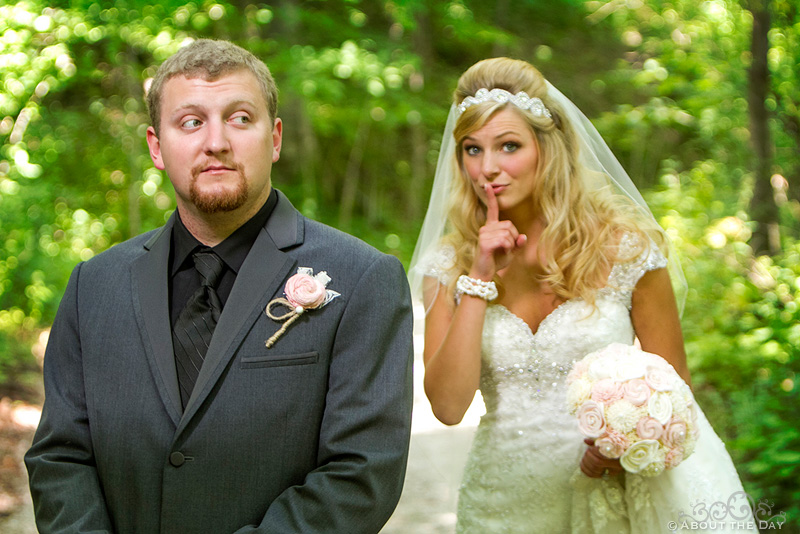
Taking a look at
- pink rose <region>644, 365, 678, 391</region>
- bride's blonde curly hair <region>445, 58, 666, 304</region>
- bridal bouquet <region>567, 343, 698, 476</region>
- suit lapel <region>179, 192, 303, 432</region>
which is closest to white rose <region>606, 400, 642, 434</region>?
bridal bouquet <region>567, 343, 698, 476</region>

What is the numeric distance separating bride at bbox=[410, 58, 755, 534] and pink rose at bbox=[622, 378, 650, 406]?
1.28 ft

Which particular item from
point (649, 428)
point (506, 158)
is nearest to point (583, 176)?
point (506, 158)

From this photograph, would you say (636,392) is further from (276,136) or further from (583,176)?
(276,136)

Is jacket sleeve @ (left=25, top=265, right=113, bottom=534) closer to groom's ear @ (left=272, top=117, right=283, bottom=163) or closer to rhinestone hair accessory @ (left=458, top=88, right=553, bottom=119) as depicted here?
groom's ear @ (left=272, top=117, right=283, bottom=163)

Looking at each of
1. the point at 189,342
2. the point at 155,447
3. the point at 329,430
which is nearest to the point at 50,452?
the point at 155,447

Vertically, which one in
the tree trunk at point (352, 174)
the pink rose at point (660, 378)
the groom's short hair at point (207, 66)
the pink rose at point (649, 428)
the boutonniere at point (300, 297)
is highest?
the tree trunk at point (352, 174)

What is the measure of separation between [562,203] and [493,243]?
16.4 inches

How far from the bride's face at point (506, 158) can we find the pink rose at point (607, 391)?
0.81 meters

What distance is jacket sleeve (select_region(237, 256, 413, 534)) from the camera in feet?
6.70

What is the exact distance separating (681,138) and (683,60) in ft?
24.9

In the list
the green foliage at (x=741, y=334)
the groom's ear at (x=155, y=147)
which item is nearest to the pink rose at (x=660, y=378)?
the groom's ear at (x=155, y=147)

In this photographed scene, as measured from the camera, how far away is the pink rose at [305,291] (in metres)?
2.15

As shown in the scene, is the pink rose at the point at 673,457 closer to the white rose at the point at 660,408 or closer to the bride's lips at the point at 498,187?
the white rose at the point at 660,408

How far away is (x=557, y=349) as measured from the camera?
304cm
